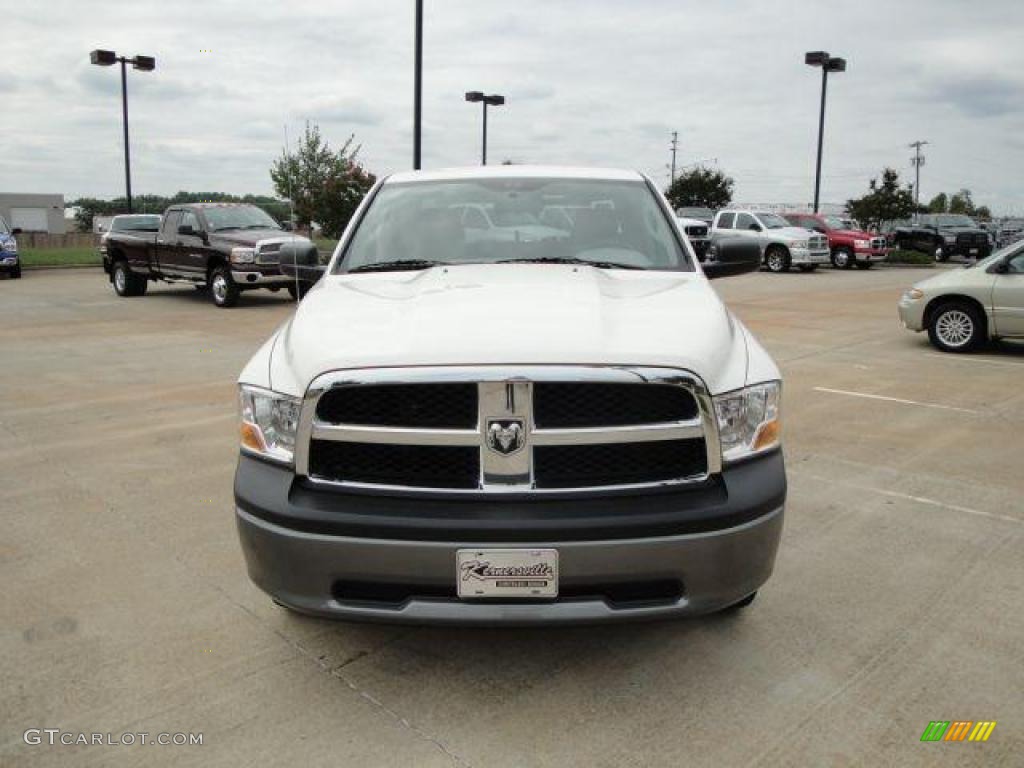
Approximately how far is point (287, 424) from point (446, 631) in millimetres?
1079

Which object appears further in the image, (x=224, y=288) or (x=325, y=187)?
(x=325, y=187)

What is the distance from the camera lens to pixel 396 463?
2793 millimetres

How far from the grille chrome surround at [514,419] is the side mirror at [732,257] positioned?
2221 millimetres

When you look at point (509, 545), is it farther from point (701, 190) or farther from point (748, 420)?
point (701, 190)

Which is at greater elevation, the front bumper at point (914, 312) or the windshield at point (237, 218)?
the windshield at point (237, 218)

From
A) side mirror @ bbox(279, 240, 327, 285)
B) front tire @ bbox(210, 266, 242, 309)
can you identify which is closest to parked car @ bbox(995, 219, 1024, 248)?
front tire @ bbox(210, 266, 242, 309)

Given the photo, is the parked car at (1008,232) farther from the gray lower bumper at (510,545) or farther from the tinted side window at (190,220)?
the gray lower bumper at (510,545)

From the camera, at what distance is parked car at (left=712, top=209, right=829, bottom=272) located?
85.2 ft


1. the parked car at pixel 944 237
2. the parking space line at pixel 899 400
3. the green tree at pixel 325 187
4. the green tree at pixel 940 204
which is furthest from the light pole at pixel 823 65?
the green tree at pixel 940 204

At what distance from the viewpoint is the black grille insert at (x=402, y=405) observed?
2.73m

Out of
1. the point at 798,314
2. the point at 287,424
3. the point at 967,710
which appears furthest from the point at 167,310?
the point at 967,710

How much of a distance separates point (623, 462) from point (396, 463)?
700 millimetres

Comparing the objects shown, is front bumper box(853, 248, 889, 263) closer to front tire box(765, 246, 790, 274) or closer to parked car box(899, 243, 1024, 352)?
front tire box(765, 246, 790, 274)

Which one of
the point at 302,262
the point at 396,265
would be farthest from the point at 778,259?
the point at 396,265
